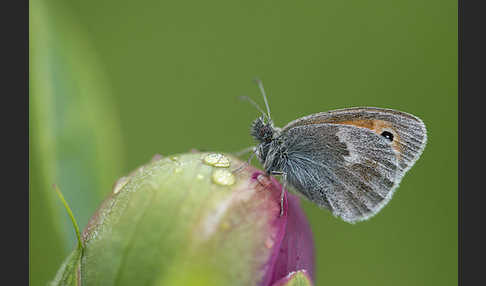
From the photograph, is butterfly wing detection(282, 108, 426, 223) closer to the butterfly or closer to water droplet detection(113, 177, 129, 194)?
the butterfly

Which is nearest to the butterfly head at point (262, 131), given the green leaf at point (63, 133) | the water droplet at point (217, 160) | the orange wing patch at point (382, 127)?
the orange wing patch at point (382, 127)

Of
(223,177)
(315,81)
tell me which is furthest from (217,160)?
(315,81)

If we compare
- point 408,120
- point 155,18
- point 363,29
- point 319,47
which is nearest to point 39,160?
point 408,120

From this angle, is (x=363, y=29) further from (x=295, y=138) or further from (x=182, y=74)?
(x=295, y=138)

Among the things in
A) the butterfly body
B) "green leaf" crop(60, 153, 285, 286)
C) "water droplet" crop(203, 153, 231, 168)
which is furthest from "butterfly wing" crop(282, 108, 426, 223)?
"green leaf" crop(60, 153, 285, 286)

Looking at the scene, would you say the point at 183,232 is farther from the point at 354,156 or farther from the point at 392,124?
the point at 392,124

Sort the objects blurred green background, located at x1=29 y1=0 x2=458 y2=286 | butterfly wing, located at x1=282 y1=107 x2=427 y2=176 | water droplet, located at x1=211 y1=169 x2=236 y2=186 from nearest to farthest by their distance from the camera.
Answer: water droplet, located at x1=211 y1=169 x2=236 y2=186 < butterfly wing, located at x1=282 y1=107 x2=427 y2=176 < blurred green background, located at x1=29 y1=0 x2=458 y2=286
